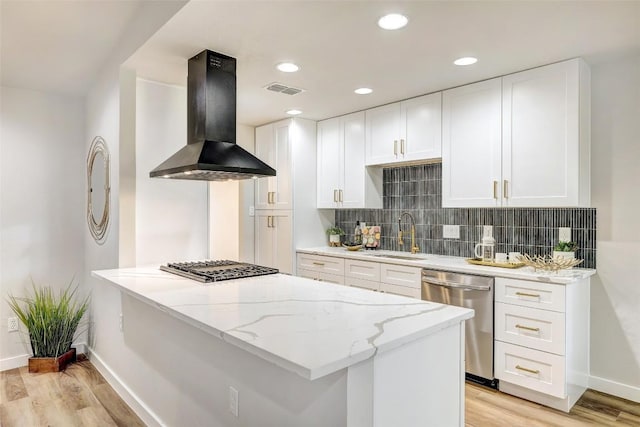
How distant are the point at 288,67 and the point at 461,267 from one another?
1944 millimetres

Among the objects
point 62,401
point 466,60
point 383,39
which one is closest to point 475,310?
point 466,60

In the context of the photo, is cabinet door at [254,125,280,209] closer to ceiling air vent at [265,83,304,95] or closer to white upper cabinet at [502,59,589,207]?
ceiling air vent at [265,83,304,95]

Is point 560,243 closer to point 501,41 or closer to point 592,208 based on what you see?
point 592,208


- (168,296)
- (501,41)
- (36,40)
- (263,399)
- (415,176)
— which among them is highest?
(36,40)

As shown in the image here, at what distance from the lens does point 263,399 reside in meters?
1.60

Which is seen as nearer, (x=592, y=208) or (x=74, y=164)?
(x=592, y=208)

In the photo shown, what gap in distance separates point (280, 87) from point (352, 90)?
61 centimetres

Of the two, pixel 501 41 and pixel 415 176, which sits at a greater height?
pixel 501 41

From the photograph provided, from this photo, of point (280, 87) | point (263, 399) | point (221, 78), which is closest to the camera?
point (263, 399)

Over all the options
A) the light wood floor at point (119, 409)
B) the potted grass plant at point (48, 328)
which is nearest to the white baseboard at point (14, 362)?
the potted grass plant at point (48, 328)

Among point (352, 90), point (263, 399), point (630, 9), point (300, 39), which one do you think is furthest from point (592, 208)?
point (263, 399)

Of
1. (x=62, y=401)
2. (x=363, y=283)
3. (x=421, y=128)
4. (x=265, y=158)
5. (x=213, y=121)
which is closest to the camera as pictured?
(x=213, y=121)

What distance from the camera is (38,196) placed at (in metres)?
3.73

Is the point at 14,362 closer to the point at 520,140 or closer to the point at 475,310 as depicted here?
the point at 475,310
